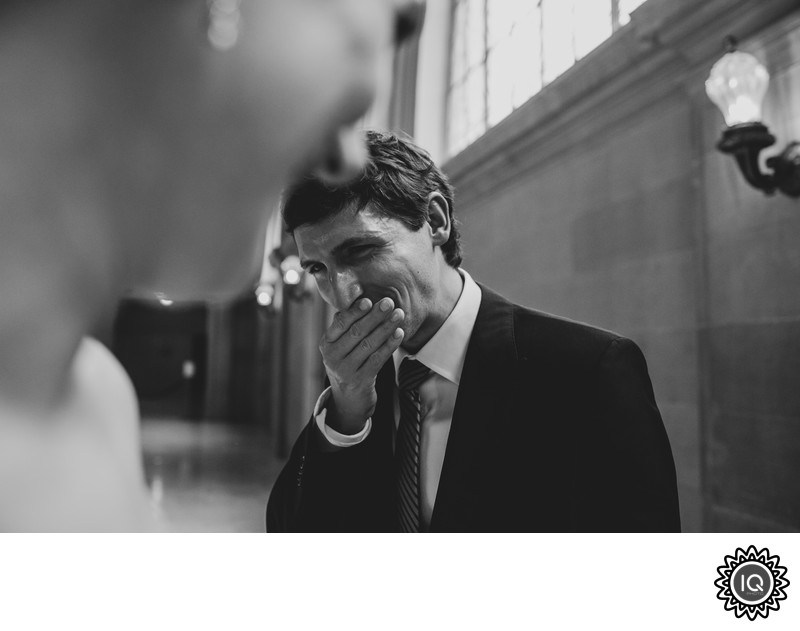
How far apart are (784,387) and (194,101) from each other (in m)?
1.82

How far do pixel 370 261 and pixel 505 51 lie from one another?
0.74 meters

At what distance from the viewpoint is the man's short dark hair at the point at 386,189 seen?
102 cm

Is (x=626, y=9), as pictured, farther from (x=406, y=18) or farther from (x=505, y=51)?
(x=406, y=18)

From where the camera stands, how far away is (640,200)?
2.02 m

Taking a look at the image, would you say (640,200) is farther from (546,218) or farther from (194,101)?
(194,101)

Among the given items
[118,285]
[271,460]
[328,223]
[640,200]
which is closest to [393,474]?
[328,223]

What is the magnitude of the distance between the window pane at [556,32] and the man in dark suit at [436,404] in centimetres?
61

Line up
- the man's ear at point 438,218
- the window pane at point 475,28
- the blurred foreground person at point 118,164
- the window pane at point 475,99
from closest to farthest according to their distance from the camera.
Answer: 1. the blurred foreground person at point 118,164
2. the man's ear at point 438,218
3. the window pane at point 475,28
4. the window pane at point 475,99

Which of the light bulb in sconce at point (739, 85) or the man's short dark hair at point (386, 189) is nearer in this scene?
the man's short dark hair at point (386, 189)

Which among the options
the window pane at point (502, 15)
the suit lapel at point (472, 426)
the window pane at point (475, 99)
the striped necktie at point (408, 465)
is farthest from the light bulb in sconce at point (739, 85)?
the striped necktie at point (408, 465)

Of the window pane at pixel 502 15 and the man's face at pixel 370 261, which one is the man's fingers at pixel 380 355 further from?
the window pane at pixel 502 15

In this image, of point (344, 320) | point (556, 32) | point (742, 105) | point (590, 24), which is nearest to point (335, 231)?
point (344, 320)

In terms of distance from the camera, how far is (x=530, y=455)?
1.02 metres

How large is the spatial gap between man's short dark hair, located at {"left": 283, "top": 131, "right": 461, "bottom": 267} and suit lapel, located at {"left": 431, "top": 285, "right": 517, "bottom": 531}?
0.29 m
